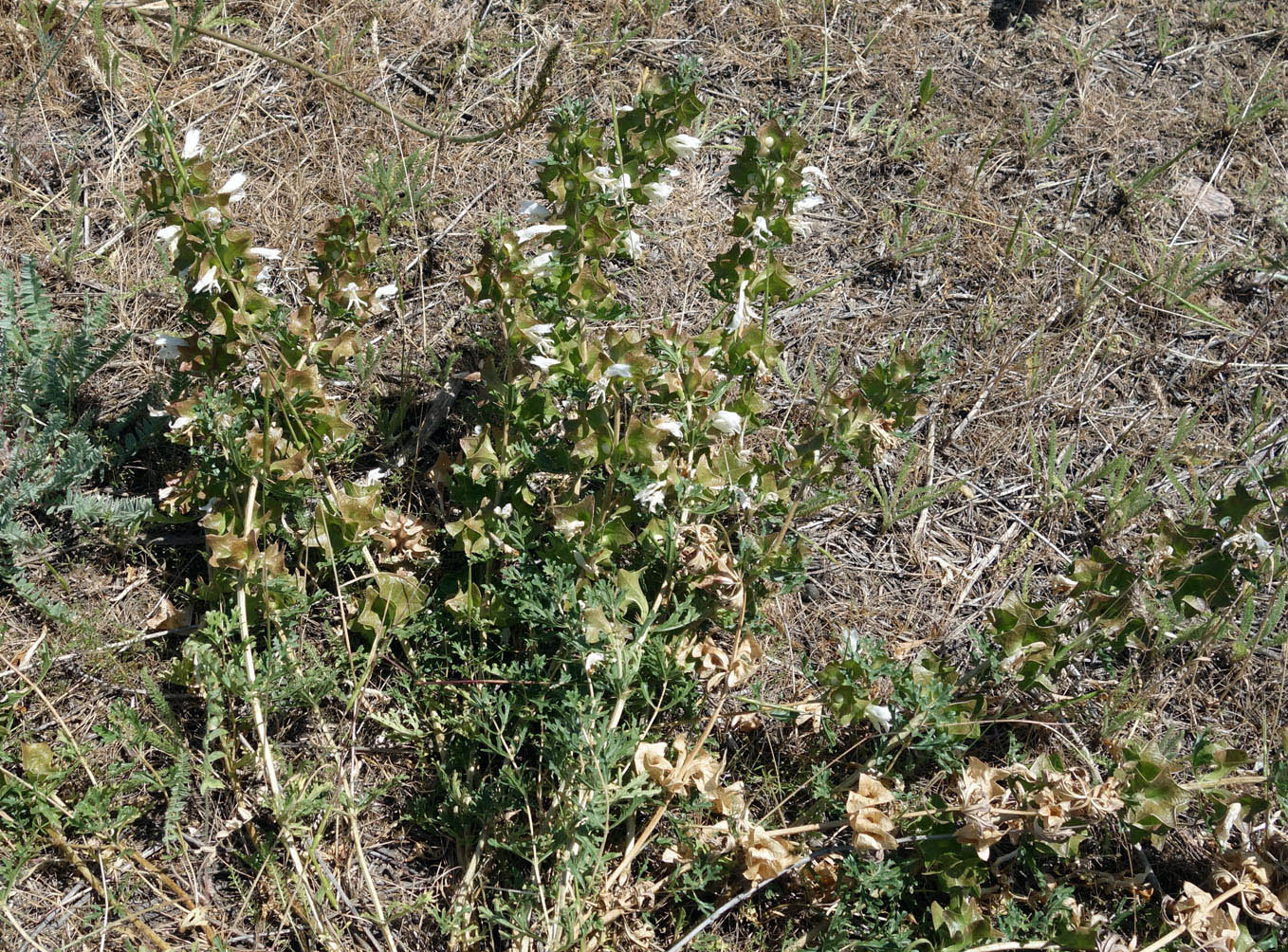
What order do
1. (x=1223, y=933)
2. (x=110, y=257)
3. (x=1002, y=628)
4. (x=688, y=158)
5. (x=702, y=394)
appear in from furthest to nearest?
(x=688, y=158) < (x=110, y=257) < (x=1002, y=628) < (x=702, y=394) < (x=1223, y=933)

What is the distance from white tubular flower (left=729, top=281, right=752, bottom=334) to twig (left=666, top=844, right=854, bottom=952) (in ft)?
3.97

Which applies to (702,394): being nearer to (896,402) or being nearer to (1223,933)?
(896,402)

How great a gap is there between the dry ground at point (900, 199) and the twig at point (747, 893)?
505 mm

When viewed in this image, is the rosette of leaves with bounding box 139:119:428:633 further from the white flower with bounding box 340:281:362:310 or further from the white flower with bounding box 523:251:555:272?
the white flower with bounding box 523:251:555:272

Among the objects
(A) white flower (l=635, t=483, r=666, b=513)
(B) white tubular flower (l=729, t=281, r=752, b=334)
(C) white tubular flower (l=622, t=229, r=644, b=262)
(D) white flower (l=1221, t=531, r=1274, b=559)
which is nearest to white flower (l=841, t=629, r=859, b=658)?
(A) white flower (l=635, t=483, r=666, b=513)

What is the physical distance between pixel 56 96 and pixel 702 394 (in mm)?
2474

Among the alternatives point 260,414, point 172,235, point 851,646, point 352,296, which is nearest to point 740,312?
point 851,646

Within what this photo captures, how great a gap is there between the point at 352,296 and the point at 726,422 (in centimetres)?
101

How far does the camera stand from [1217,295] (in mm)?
3488

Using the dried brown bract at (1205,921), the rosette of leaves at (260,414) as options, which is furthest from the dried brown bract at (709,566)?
the dried brown bract at (1205,921)

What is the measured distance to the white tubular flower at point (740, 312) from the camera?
8.34 feet

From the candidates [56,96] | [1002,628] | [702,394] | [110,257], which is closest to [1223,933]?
[1002,628]

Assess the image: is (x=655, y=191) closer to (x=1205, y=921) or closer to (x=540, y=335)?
(x=540, y=335)

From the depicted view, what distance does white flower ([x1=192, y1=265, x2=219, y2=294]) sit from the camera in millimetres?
2285
